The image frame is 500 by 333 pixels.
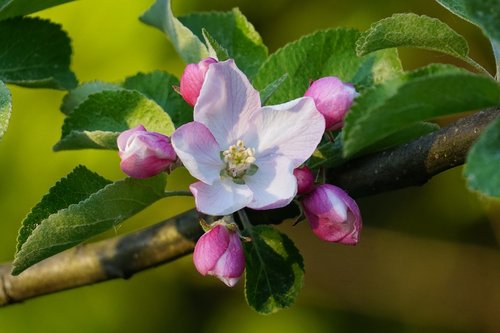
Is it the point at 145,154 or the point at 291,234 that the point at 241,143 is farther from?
the point at 291,234

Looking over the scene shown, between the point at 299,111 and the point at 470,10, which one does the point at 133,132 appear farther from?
the point at 470,10

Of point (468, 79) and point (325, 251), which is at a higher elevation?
point (468, 79)

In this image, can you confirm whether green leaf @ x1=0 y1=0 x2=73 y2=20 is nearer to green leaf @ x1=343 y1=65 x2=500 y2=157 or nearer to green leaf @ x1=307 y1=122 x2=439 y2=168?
green leaf @ x1=307 y1=122 x2=439 y2=168

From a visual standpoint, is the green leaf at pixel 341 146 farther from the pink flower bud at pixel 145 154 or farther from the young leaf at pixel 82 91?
the young leaf at pixel 82 91

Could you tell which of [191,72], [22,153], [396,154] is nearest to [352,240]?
[396,154]

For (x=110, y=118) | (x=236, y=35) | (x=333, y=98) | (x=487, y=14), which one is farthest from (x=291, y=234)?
(x=487, y=14)

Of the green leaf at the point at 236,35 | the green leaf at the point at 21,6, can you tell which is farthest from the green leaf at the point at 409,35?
the green leaf at the point at 21,6

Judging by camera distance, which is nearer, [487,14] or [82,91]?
[487,14]
